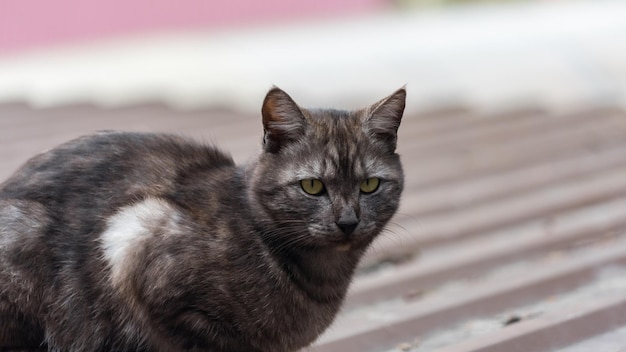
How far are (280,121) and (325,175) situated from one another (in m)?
0.20

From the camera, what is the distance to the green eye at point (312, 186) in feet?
9.09

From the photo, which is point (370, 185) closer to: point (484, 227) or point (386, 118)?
point (386, 118)

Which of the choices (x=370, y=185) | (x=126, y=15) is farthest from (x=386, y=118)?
(x=126, y=15)

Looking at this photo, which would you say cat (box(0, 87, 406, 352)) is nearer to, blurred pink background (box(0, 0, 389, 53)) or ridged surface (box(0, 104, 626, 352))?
ridged surface (box(0, 104, 626, 352))

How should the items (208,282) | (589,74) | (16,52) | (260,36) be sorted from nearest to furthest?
1. (208,282)
2. (589,74)
3. (16,52)
4. (260,36)

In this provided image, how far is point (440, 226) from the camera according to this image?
413 centimetres

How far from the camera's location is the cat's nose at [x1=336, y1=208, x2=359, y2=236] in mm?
2701

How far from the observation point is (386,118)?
2910mm

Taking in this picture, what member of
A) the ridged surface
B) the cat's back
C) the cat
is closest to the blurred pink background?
the ridged surface

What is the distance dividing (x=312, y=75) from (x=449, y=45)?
2.23 meters

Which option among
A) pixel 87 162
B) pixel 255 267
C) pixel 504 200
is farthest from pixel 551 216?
pixel 87 162

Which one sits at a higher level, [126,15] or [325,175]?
[325,175]

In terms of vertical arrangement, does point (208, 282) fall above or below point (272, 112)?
below

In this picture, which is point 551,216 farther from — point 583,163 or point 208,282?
point 208,282
